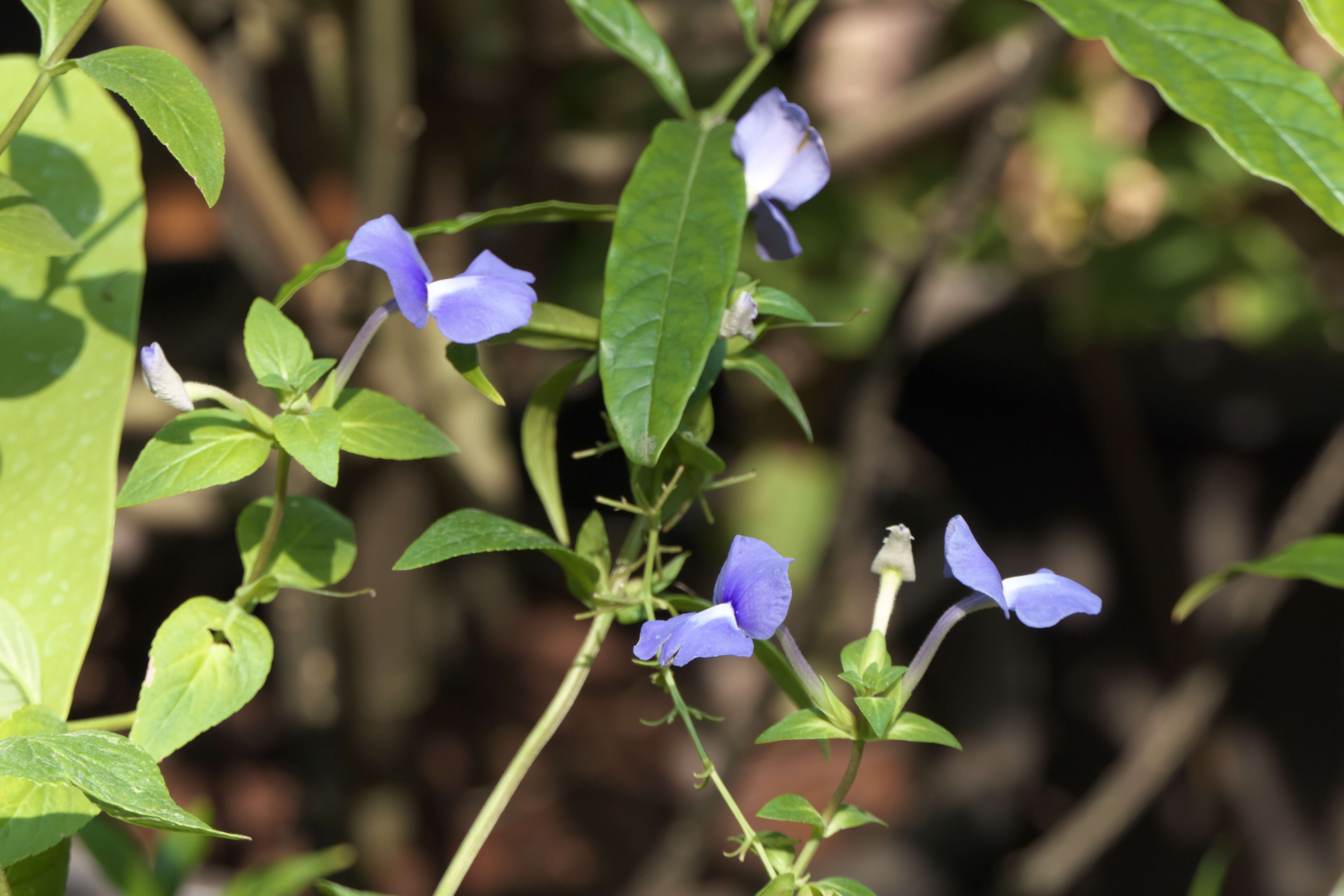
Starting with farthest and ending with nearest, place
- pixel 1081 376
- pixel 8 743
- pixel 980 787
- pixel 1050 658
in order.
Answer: pixel 1050 658 → pixel 1081 376 → pixel 980 787 → pixel 8 743

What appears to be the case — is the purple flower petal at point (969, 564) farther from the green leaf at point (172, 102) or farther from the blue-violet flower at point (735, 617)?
the green leaf at point (172, 102)

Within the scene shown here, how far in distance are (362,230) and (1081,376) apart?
1135mm

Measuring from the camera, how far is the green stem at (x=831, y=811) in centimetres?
25

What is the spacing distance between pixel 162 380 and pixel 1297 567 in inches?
13.9

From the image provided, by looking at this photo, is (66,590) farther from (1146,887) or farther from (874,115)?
(1146,887)

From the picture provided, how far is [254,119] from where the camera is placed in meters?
1.03

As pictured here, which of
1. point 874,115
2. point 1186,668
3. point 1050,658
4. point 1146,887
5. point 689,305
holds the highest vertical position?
point 689,305

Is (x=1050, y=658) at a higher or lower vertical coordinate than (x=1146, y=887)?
higher

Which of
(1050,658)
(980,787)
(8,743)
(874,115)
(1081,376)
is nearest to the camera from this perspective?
(8,743)

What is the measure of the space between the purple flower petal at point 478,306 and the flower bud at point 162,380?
0.21ft

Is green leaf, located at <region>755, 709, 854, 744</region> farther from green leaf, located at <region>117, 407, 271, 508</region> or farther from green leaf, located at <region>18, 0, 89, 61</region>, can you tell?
green leaf, located at <region>18, 0, 89, 61</region>

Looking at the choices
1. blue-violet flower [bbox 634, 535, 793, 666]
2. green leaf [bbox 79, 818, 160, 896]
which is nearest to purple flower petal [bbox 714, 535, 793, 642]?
blue-violet flower [bbox 634, 535, 793, 666]

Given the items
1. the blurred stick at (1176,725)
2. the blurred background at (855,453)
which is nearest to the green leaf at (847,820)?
the blurred background at (855,453)

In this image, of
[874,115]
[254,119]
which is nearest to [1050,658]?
[874,115]
